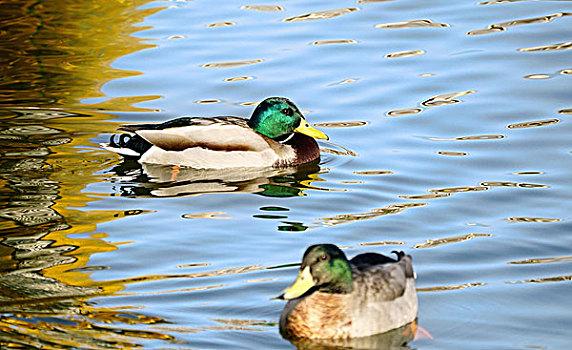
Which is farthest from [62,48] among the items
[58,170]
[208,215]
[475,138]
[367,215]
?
[367,215]

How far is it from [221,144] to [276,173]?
2.11 ft

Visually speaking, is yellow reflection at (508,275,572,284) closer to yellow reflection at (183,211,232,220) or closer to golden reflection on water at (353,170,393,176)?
yellow reflection at (183,211,232,220)

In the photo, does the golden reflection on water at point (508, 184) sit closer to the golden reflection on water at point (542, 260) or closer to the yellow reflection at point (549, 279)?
the golden reflection on water at point (542, 260)

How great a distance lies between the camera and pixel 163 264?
8836 millimetres

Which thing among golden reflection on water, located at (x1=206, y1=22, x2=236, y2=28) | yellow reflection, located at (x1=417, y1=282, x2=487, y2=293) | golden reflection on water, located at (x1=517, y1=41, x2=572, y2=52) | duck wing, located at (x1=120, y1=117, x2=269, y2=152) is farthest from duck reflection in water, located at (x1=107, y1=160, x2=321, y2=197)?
golden reflection on water, located at (x1=206, y1=22, x2=236, y2=28)

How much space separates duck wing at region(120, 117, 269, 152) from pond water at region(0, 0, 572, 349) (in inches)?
15.3

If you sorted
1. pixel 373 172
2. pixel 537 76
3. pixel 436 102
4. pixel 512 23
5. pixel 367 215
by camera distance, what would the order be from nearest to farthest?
pixel 367 215 < pixel 373 172 < pixel 436 102 < pixel 537 76 < pixel 512 23

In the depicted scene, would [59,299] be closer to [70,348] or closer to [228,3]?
[70,348]

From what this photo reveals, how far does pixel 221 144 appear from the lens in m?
12.3

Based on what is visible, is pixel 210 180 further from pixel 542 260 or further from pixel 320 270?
pixel 320 270

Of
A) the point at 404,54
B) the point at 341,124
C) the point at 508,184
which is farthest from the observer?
the point at 404,54

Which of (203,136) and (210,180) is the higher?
(203,136)

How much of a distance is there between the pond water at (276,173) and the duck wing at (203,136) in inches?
15.3

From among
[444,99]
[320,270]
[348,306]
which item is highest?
[320,270]
